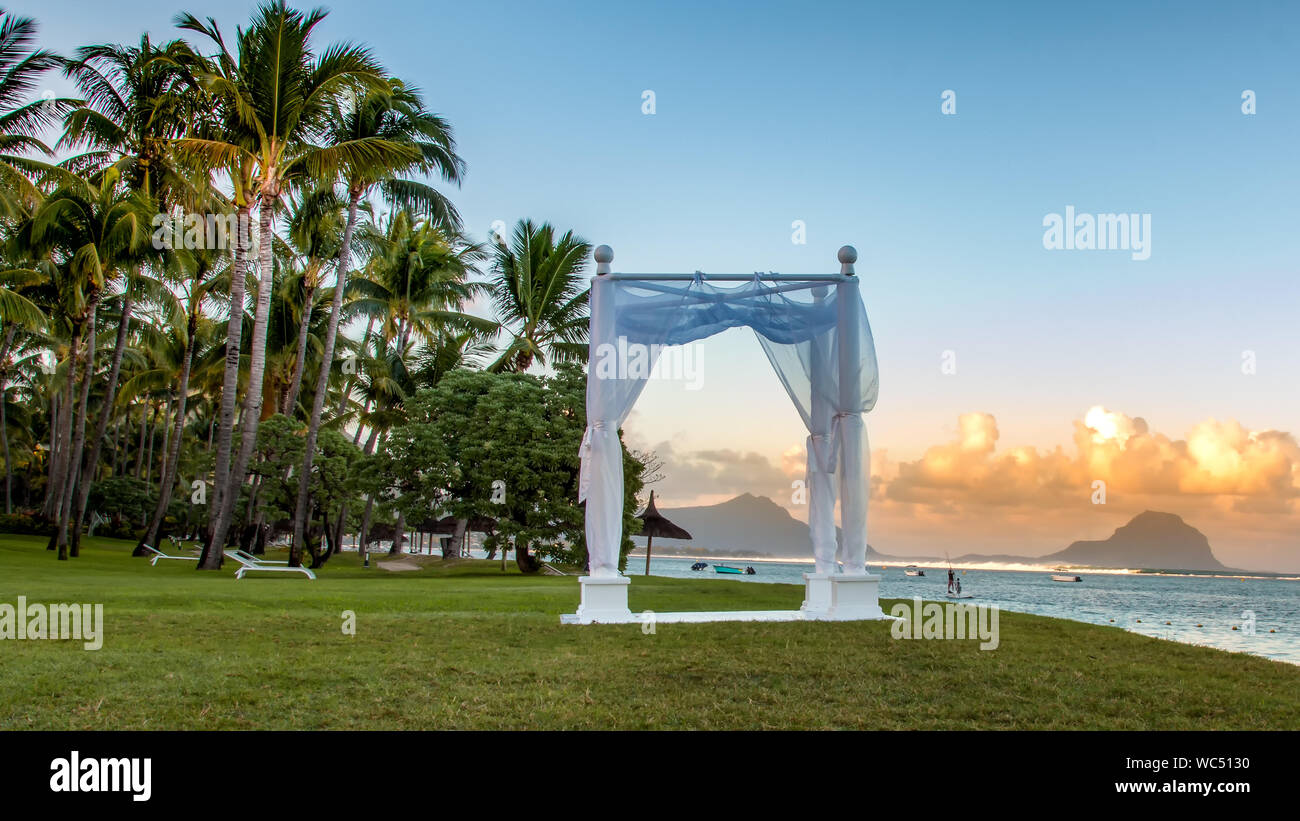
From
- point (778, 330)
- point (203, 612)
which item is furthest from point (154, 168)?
point (778, 330)

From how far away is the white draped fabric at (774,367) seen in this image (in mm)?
8875

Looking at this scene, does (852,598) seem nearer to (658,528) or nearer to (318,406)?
(658,528)

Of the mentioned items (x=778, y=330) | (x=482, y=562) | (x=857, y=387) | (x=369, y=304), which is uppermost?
(x=369, y=304)

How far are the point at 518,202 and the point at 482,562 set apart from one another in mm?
10472

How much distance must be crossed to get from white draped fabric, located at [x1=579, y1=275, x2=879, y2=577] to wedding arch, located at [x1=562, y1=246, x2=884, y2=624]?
0.01 meters

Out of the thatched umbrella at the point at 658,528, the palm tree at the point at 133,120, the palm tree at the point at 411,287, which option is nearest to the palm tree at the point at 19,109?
the palm tree at the point at 133,120

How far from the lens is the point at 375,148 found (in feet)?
59.2

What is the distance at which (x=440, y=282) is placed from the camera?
2831 cm

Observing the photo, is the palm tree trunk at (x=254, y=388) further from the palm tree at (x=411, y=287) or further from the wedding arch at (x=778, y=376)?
the wedding arch at (x=778, y=376)

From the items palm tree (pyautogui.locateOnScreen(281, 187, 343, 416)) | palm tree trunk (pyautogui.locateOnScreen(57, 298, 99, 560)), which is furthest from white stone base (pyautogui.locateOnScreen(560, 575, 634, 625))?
palm tree trunk (pyautogui.locateOnScreen(57, 298, 99, 560))

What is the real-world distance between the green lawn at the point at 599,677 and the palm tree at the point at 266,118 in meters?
9.85

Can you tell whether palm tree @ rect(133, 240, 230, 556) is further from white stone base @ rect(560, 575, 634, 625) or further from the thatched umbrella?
white stone base @ rect(560, 575, 634, 625)

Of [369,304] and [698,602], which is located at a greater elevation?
[369,304]
